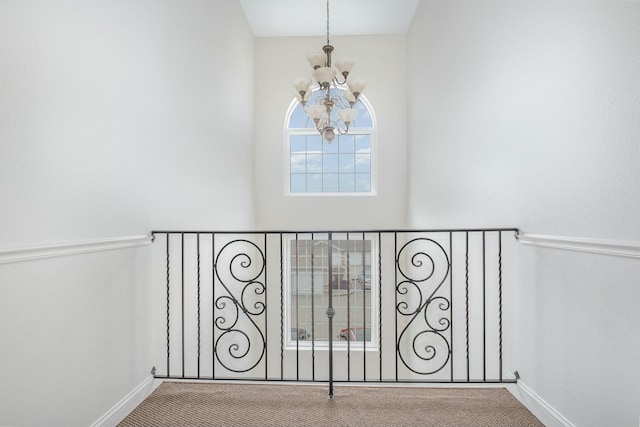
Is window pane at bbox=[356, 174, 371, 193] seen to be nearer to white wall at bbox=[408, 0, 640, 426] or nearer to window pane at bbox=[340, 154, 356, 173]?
window pane at bbox=[340, 154, 356, 173]

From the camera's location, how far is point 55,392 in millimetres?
1339

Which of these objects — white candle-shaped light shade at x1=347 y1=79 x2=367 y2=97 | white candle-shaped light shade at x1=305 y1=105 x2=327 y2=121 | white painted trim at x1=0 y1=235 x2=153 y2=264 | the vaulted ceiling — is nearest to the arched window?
the vaulted ceiling

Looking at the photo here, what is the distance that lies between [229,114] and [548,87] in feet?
9.41

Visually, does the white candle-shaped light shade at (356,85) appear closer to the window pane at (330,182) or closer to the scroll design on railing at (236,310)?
the scroll design on railing at (236,310)

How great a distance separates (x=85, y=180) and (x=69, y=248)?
0.31 metres

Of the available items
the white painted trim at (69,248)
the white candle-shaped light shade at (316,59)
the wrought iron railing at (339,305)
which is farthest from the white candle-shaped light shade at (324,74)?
the white painted trim at (69,248)

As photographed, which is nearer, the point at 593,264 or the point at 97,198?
the point at 593,264

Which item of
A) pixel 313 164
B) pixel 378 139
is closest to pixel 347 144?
pixel 378 139

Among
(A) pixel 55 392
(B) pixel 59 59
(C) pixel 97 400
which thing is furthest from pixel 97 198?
(C) pixel 97 400

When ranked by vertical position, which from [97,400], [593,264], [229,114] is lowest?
[97,400]

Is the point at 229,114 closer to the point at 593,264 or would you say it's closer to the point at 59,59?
the point at 59,59

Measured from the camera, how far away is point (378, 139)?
4.76 m

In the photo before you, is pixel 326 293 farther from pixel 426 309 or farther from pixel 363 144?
pixel 426 309

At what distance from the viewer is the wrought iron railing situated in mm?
2039
